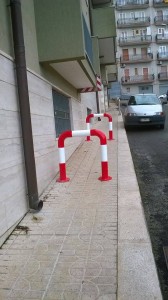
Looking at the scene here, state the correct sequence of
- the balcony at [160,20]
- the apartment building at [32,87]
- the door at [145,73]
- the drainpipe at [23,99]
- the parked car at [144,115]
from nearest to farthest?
the apartment building at [32,87] < the drainpipe at [23,99] < the parked car at [144,115] < the balcony at [160,20] < the door at [145,73]

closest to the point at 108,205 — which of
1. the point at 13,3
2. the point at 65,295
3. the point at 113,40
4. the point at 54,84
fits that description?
the point at 65,295

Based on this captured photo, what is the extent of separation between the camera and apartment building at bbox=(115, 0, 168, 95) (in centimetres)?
6297

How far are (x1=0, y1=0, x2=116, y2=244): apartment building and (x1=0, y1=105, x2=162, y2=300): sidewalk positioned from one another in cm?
36

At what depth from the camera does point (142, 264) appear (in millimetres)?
2980

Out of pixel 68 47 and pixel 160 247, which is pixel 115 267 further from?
pixel 68 47

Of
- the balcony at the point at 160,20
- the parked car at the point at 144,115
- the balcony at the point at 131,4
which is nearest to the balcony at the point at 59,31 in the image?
the parked car at the point at 144,115

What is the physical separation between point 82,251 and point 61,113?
5.65 m

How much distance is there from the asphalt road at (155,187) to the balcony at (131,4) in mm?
57022

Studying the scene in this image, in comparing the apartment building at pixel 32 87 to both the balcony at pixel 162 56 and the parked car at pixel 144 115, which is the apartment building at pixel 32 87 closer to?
the parked car at pixel 144 115

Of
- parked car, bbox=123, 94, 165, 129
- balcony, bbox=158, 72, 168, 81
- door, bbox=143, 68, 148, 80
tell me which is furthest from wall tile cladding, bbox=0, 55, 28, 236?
balcony, bbox=158, 72, 168, 81

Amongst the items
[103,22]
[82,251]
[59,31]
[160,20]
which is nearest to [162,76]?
[160,20]

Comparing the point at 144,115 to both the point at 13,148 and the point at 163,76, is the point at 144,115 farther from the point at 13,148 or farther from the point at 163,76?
the point at 163,76

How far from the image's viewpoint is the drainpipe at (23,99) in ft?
14.0

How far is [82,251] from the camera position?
10.7 feet
